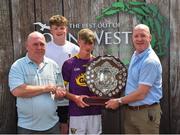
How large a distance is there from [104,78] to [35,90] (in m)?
0.69

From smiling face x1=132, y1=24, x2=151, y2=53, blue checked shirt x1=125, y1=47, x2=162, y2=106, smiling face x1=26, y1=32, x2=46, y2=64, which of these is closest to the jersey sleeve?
smiling face x1=26, y1=32, x2=46, y2=64

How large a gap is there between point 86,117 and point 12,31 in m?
1.32

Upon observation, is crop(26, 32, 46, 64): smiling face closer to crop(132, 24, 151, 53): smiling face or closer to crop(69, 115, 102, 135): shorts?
crop(69, 115, 102, 135): shorts

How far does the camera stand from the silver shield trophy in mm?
4457

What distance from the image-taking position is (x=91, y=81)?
4.46 meters

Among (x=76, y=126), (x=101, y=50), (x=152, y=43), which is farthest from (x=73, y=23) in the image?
(x=76, y=126)

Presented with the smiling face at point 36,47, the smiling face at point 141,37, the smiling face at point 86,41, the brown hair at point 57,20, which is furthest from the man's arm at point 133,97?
the brown hair at point 57,20

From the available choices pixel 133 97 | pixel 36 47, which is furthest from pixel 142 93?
pixel 36 47

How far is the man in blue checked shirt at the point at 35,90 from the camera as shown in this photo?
429 cm

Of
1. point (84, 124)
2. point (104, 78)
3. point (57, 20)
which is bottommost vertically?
point (84, 124)

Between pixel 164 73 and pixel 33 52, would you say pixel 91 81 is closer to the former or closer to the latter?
pixel 33 52

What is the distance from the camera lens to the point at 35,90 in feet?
14.0

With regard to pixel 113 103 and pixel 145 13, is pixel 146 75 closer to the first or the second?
pixel 113 103

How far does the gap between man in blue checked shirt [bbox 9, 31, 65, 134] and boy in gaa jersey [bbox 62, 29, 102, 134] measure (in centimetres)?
16
